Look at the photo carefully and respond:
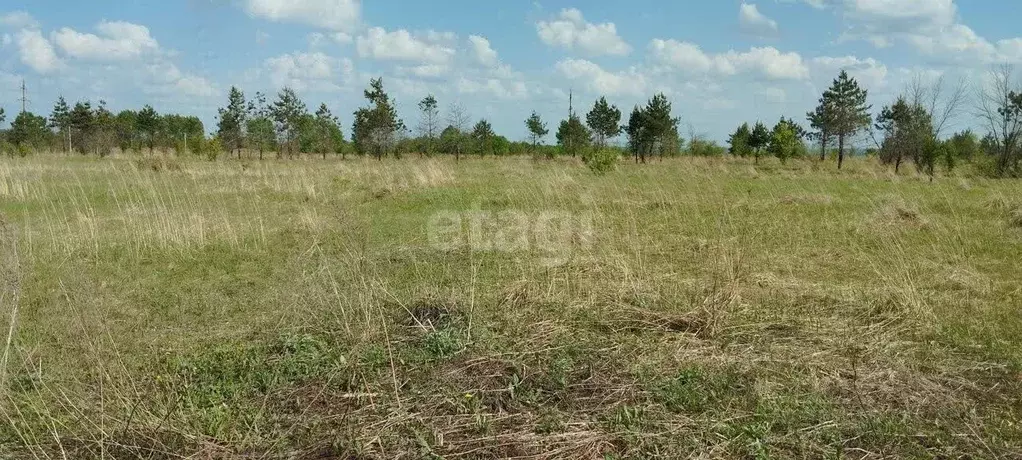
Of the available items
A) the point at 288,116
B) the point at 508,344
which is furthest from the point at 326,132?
the point at 508,344

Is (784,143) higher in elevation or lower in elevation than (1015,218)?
higher

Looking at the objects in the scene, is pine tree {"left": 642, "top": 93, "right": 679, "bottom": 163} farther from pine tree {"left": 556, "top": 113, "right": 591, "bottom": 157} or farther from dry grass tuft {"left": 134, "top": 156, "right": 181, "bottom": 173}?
dry grass tuft {"left": 134, "top": 156, "right": 181, "bottom": 173}

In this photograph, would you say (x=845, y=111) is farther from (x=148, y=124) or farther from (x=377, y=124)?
(x=148, y=124)

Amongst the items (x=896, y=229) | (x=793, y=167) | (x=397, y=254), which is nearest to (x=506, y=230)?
(x=397, y=254)

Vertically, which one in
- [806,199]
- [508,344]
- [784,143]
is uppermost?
[784,143]

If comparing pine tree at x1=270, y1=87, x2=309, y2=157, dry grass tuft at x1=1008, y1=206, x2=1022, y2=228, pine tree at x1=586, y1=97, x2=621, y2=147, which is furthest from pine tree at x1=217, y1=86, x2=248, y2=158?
dry grass tuft at x1=1008, y1=206, x2=1022, y2=228

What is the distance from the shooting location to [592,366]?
3.74 metres

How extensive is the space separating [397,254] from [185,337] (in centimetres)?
276

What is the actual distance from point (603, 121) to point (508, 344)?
1420 inches

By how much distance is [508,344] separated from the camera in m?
4.09
